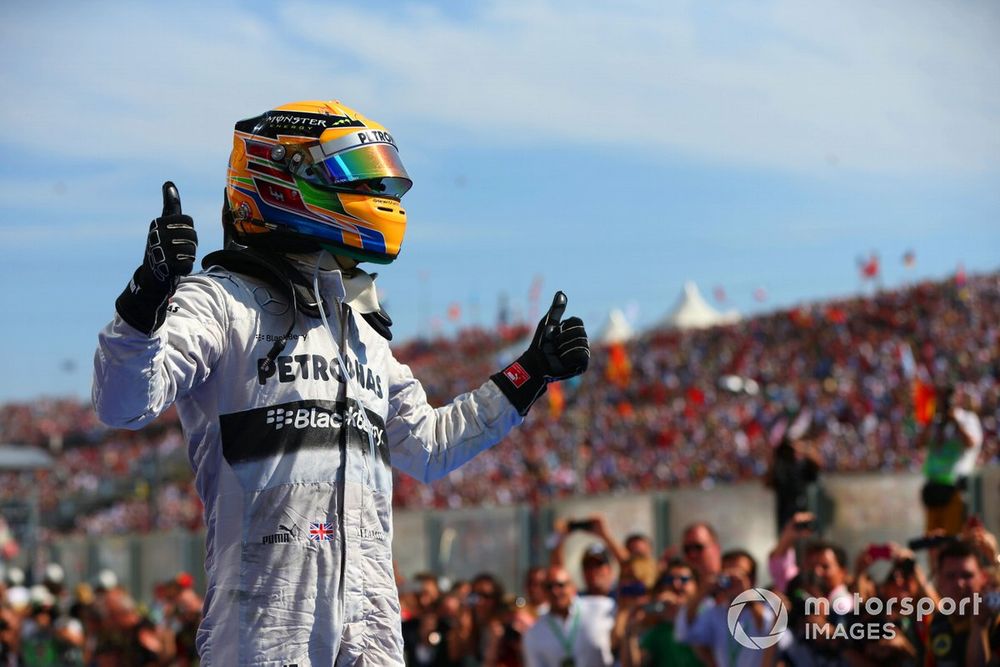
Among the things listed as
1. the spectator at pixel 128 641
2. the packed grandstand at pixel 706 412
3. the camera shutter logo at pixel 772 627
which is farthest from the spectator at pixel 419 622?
the packed grandstand at pixel 706 412

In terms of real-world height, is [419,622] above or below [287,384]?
below

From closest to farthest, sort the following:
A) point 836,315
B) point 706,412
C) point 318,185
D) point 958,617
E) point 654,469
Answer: point 318,185
point 958,617
point 654,469
point 706,412
point 836,315

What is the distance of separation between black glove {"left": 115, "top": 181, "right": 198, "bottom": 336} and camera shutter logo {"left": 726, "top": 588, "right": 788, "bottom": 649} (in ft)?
14.2

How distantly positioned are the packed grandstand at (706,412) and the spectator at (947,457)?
662 centimetres

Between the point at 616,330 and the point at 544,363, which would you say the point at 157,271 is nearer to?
the point at 544,363

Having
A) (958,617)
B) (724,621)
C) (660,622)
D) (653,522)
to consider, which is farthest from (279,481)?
(653,522)

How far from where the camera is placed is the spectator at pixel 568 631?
828 cm

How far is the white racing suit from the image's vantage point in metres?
3.66

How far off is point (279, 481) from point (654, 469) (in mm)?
25654

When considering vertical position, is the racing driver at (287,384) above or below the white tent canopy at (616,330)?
below

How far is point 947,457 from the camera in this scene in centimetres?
914

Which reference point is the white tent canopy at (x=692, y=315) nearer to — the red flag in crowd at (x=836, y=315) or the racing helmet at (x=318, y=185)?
the red flag in crowd at (x=836, y=315)

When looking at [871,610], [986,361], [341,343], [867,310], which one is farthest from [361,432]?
[867,310]

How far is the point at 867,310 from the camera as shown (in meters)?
36.1
